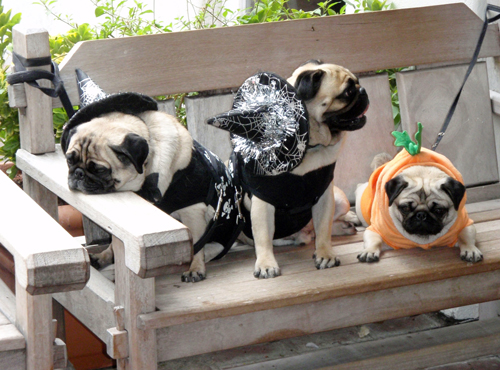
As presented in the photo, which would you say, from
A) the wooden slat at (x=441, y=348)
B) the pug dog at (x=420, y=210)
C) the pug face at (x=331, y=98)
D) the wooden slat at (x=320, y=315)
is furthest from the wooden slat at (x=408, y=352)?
the pug face at (x=331, y=98)

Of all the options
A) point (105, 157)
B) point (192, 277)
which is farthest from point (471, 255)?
point (105, 157)

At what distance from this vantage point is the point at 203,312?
1.92 meters

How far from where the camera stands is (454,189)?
2.36 metres

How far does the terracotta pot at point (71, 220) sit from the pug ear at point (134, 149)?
98 centimetres

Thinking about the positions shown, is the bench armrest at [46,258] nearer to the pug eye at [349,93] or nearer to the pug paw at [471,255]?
the pug eye at [349,93]

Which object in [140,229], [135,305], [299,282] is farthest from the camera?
[299,282]

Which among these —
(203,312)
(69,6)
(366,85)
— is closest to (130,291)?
(203,312)

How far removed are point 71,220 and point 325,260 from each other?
119cm

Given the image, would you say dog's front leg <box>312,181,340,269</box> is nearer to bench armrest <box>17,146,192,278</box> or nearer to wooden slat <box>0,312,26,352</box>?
bench armrest <box>17,146,192,278</box>

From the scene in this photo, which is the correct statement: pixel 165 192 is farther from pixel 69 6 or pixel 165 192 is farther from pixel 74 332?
pixel 69 6

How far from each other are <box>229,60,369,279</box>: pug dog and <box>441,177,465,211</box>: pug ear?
387mm

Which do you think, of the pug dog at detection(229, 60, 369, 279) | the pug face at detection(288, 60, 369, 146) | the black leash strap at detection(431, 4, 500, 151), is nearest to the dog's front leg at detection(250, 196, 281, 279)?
the pug dog at detection(229, 60, 369, 279)

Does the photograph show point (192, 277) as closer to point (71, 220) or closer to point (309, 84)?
point (309, 84)

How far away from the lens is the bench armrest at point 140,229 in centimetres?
167
